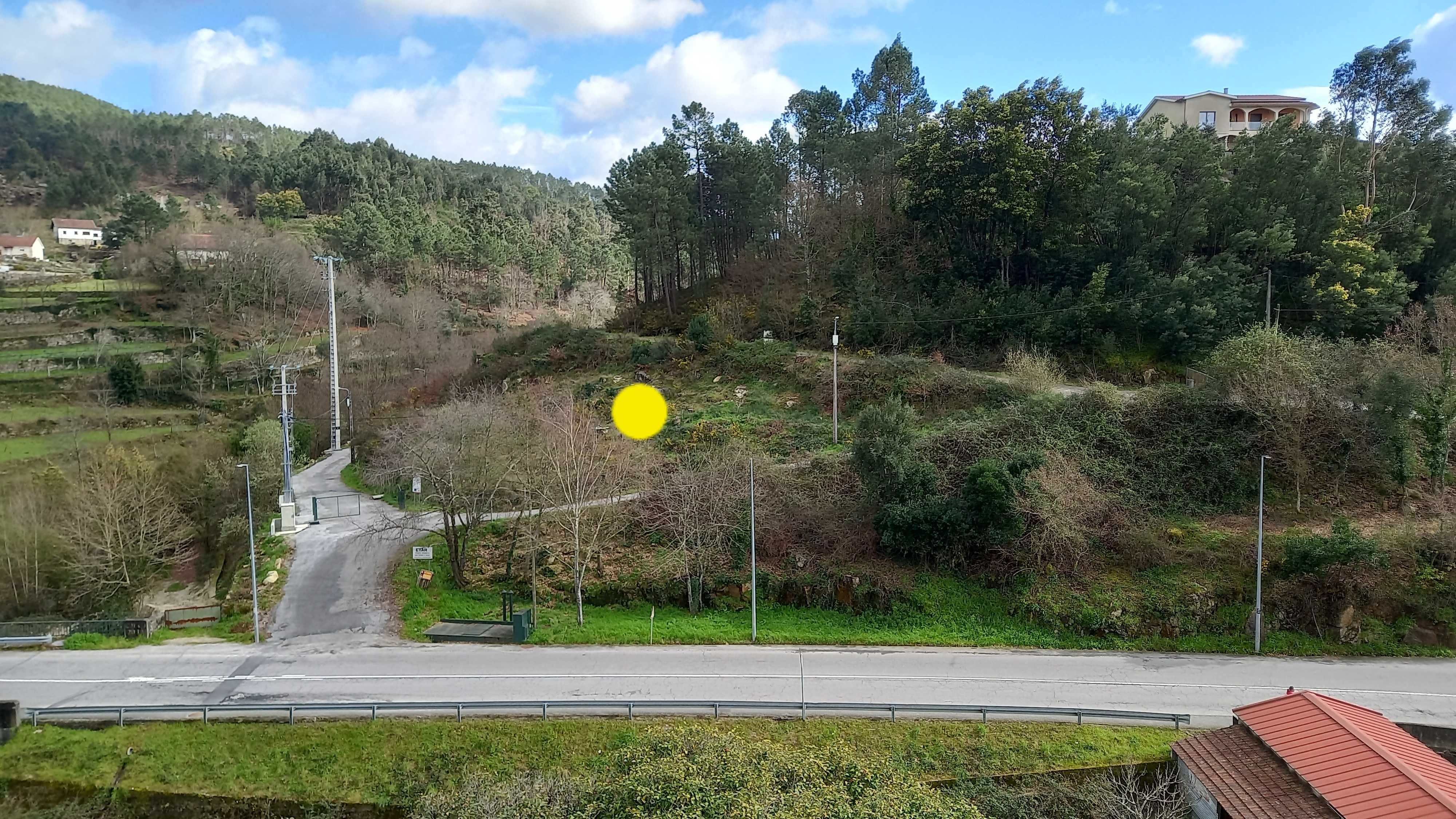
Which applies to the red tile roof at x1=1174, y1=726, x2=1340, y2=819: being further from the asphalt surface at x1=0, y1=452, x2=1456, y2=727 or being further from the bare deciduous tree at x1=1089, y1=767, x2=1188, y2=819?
the asphalt surface at x1=0, y1=452, x2=1456, y2=727

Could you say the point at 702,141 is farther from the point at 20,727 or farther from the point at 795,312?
the point at 20,727

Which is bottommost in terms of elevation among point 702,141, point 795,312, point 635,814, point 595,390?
point 635,814

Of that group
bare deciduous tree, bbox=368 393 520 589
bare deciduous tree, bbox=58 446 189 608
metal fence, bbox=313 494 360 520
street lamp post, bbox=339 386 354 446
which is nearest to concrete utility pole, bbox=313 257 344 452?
street lamp post, bbox=339 386 354 446

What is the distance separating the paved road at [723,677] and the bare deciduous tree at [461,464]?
445 centimetres

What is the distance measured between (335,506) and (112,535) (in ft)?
23.5

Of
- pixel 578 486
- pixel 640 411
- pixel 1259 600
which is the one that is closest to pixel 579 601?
pixel 578 486

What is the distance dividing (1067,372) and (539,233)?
77828mm

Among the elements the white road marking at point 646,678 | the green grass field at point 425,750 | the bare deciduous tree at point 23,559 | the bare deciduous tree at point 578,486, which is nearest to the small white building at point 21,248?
the bare deciduous tree at point 23,559

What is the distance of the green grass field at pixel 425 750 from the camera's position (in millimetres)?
14734

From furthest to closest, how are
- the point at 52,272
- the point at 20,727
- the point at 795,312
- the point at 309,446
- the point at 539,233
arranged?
the point at 539,233, the point at 52,272, the point at 309,446, the point at 795,312, the point at 20,727

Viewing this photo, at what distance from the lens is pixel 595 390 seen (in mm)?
36469

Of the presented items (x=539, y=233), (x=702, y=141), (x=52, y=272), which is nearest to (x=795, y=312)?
(x=702, y=141)

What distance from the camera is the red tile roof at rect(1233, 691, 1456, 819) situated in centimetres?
1107

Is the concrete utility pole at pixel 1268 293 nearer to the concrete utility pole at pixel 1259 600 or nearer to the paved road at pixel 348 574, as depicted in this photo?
the concrete utility pole at pixel 1259 600
